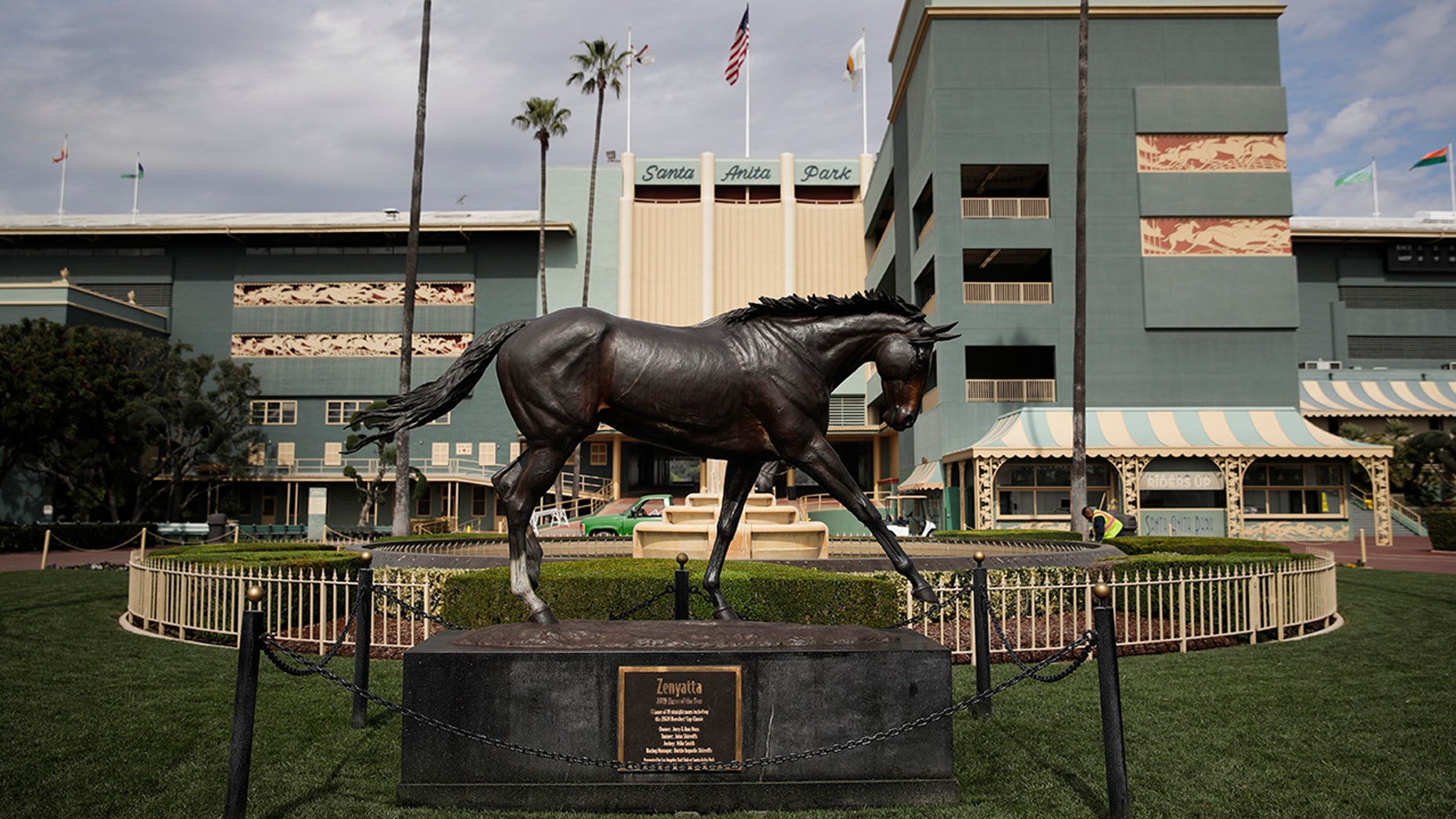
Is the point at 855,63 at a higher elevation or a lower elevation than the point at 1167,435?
higher

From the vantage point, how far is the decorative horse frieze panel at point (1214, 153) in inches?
1234

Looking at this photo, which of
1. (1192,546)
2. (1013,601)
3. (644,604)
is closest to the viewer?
(644,604)

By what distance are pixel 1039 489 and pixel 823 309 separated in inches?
1044

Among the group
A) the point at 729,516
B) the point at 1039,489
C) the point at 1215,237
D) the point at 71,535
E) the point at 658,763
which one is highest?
the point at 1215,237

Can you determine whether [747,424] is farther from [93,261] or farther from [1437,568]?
[93,261]

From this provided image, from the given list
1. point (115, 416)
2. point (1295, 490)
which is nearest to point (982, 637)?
point (1295, 490)

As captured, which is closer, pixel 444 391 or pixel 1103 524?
pixel 444 391

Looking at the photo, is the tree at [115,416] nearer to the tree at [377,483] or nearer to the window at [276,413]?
the window at [276,413]

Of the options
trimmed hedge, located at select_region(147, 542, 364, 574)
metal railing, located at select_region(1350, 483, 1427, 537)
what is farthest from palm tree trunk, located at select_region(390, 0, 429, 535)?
metal railing, located at select_region(1350, 483, 1427, 537)

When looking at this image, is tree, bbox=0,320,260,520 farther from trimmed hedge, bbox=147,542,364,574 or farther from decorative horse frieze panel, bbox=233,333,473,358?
trimmed hedge, bbox=147,542,364,574

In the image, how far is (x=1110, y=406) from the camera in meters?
30.8

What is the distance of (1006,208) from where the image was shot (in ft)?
105

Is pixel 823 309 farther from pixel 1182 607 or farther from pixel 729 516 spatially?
pixel 1182 607

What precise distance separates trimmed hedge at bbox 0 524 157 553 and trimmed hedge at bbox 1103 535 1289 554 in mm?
28573
